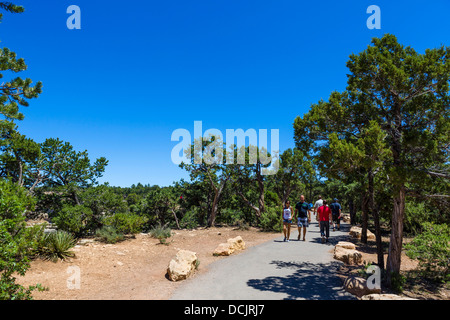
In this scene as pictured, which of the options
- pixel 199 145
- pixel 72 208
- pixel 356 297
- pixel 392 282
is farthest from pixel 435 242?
pixel 199 145

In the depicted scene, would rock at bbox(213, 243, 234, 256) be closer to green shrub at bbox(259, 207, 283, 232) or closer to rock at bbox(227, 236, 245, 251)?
rock at bbox(227, 236, 245, 251)

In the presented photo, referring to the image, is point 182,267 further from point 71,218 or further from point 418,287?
point 71,218

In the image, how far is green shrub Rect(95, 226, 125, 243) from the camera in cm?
1081

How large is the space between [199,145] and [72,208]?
10505mm

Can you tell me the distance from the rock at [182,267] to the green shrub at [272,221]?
9.90m

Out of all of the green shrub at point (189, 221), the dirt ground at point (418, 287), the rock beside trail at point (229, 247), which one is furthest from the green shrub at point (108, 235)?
the dirt ground at point (418, 287)

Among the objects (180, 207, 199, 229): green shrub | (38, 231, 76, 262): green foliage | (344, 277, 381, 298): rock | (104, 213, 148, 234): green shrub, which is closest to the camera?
(344, 277, 381, 298): rock

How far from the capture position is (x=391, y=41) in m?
6.25

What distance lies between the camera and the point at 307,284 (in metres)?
6.08

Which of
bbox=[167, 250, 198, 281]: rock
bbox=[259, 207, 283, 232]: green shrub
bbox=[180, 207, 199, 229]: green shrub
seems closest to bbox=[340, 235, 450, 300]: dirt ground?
bbox=[167, 250, 198, 281]: rock

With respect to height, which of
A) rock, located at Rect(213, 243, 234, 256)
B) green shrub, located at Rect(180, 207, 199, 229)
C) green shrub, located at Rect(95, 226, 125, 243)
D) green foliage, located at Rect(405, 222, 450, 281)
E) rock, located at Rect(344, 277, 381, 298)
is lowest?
green shrub, located at Rect(180, 207, 199, 229)

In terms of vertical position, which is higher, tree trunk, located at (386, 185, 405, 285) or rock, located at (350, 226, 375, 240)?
tree trunk, located at (386, 185, 405, 285)

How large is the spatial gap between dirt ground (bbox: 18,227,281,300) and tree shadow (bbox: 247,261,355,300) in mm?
2342
